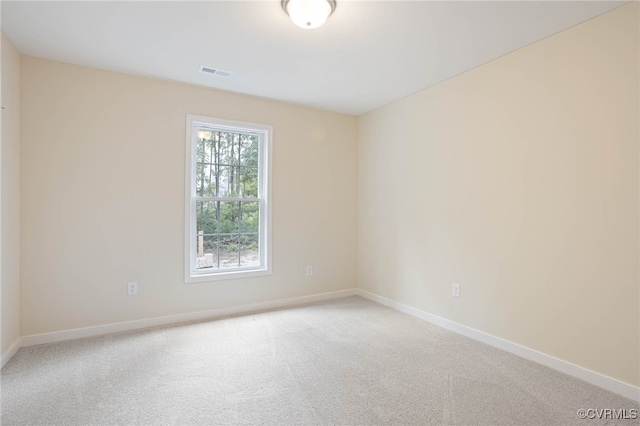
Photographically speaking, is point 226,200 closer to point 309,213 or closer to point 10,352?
point 309,213

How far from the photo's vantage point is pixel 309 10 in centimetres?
197

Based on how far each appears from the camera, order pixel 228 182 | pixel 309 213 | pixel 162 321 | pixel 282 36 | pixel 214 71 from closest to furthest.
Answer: pixel 282 36 < pixel 214 71 < pixel 162 321 < pixel 228 182 < pixel 309 213

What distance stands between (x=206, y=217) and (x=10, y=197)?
1.58 meters

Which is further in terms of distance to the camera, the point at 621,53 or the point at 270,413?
the point at 621,53

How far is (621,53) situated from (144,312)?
429 centimetres

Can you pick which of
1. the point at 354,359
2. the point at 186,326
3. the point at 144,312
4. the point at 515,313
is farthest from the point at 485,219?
the point at 144,312

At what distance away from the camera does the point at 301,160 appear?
405cm

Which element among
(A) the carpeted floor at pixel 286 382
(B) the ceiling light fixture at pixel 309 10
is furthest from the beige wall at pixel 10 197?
(B) the ceiling light fixture at pixel 309 10

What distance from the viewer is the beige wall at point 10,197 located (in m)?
2.37

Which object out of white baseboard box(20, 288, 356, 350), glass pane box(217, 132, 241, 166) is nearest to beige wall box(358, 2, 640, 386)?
white baseboard box(20, 288, 356, 350)

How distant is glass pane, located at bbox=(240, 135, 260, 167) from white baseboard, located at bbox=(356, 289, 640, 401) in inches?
95.1

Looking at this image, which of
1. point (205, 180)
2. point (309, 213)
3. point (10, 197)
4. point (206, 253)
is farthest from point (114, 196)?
point (309, 213)

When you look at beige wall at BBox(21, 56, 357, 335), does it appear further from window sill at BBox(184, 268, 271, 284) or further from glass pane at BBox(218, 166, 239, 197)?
glass pane at BBox(218, 166, 239, 197)

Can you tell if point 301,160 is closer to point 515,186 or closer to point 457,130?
point 457,130
